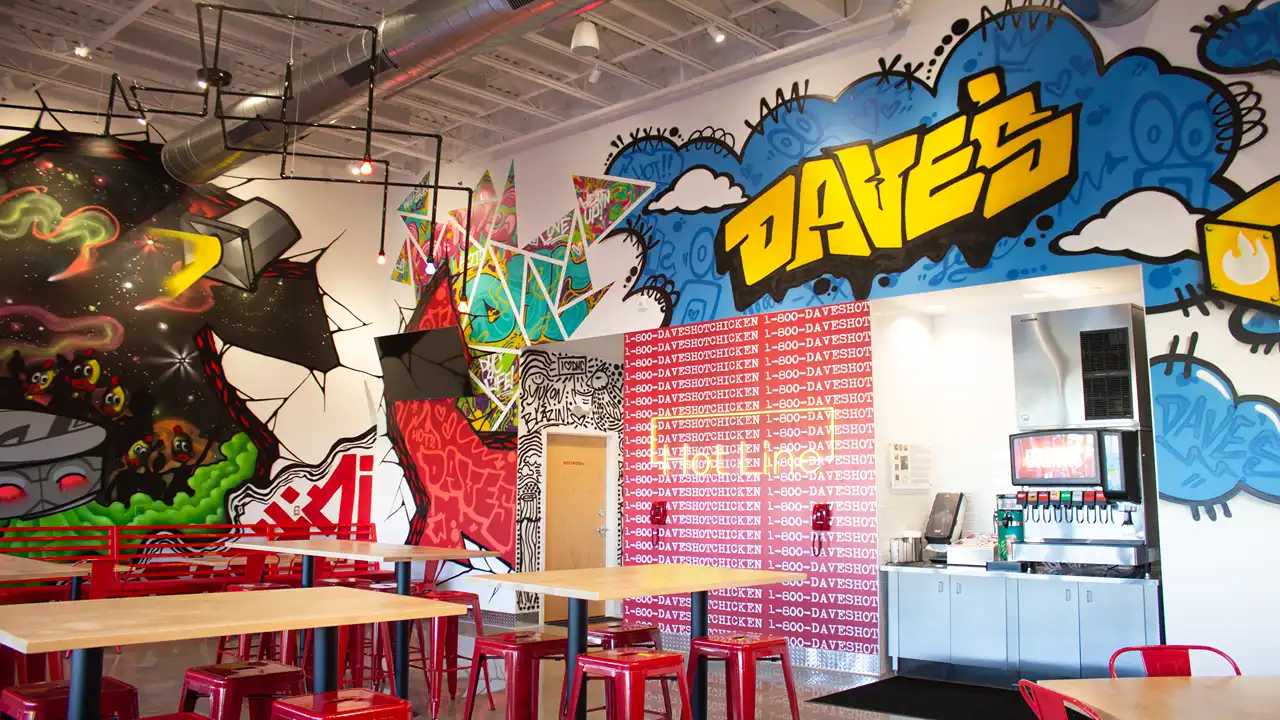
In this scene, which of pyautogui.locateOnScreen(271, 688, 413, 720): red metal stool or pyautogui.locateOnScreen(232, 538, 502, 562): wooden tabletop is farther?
pyautogui.locateOnScreen(232, 538, 502, 562): wooden tabletop

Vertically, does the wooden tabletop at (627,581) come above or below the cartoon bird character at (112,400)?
below

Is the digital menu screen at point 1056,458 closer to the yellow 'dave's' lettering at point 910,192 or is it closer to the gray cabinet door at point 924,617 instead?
the gray cabinet door at point 924,617

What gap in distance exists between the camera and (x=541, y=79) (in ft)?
26.2

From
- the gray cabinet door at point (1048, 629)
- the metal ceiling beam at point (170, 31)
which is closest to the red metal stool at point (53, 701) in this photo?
the gray cabinet door at point (1048, 629)

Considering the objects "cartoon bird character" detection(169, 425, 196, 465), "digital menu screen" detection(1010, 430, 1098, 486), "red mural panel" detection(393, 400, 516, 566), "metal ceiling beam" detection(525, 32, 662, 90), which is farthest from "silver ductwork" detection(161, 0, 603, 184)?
"digital menu screen" detection(1010, 430, 1098, 486)

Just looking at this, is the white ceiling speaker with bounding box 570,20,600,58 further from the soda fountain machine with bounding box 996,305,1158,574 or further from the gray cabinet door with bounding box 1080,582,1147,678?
the gray cabinet door with bounding box 1080,582,1147,678

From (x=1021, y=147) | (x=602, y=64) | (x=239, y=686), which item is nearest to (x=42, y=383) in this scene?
(x=602, y=64)

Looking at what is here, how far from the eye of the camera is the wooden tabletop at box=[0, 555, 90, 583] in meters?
5.14

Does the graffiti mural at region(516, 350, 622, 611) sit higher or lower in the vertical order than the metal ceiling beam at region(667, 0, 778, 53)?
lower

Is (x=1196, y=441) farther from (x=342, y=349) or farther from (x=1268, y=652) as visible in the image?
(x=342, y=349)

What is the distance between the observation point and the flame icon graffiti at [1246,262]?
526 cm

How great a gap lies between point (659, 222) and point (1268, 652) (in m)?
5.07

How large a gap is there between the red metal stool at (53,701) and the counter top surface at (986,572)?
4797mm

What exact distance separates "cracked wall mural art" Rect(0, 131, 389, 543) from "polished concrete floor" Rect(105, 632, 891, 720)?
74.5 inches
